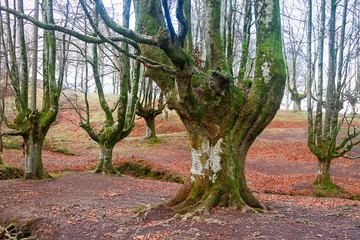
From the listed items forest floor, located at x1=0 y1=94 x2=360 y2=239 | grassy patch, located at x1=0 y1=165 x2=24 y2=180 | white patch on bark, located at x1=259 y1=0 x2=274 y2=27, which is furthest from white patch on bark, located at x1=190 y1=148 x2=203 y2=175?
grassy patch, located at x1=0 y1=165 x2=24 y2=180

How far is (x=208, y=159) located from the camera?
16.6ft

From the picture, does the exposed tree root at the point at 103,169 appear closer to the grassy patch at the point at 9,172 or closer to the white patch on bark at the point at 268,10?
the grassy patch at the point at 9,172

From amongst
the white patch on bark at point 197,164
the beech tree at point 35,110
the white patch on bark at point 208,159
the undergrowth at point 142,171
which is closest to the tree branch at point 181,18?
the white patch on bark at point 208,159

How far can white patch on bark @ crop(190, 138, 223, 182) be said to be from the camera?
196 inches

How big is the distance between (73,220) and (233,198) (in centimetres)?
304

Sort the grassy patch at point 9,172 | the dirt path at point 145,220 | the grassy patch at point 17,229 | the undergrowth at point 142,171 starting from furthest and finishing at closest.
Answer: the undergrowth at point 142,171 < the grassy patch at point 9,172 < the grassy patch at point 17,229 < the dirt path at point 145,220

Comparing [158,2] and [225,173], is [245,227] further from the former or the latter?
[158,2]

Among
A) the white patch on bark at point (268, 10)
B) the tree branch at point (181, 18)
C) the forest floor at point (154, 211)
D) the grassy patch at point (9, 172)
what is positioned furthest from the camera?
the grassy patch at point (9, 172)

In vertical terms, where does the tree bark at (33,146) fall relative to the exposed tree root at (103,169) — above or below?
above

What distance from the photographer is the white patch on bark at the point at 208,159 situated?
4.99m

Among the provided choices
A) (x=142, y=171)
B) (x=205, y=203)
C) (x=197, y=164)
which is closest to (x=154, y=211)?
(x=205, y=203)

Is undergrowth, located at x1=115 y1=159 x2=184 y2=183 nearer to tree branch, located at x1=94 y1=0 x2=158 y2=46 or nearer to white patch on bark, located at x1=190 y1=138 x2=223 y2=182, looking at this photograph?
white patch on bark, located at x1=190 y1=138 x2=223 y2=182

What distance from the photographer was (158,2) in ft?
18.1

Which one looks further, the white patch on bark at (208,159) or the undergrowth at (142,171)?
the undergrowth at (142,171)
